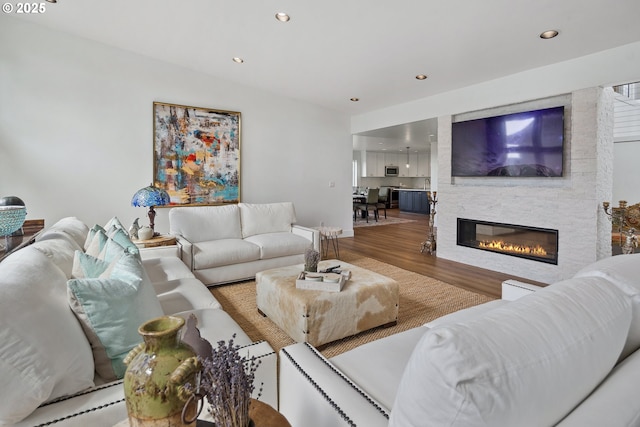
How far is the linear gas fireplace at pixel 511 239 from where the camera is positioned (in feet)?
12.9

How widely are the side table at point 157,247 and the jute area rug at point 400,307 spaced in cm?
68

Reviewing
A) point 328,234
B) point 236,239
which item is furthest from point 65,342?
point 328,234

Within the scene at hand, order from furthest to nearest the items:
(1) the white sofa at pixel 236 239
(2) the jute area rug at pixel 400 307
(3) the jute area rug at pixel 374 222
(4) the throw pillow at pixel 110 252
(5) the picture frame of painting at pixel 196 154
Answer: (3) the jute area rug at pixel 374 222
(5) the picture frame of painting at pixel 196 154
(1) the white sofa at pixel 236 239
(2) the jute area rug at pixel 400 307
(4) the throw pillow at pixel 110 252

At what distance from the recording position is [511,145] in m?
4.20

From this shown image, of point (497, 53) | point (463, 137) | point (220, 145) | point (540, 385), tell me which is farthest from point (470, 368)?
point (220, 145)

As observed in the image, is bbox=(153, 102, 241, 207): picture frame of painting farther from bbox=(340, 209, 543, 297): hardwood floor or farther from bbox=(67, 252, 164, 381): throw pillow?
bbox=(67, 252, 164, 381): throw pillow

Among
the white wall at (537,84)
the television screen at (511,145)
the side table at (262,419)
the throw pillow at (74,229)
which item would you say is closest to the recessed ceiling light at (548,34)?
the white wall at (537,84)

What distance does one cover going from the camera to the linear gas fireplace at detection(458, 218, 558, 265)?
395 centimetres

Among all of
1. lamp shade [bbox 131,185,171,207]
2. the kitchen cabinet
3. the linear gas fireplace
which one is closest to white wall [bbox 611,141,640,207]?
the linear gas fireplace

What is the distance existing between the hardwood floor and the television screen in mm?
1332

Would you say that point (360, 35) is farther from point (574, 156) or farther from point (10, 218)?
point (10, 218)

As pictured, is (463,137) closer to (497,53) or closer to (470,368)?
(497,53)

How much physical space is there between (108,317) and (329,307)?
149cm

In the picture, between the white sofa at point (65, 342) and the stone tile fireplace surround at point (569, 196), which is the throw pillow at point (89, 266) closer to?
the white sofa at point (65, 342)
